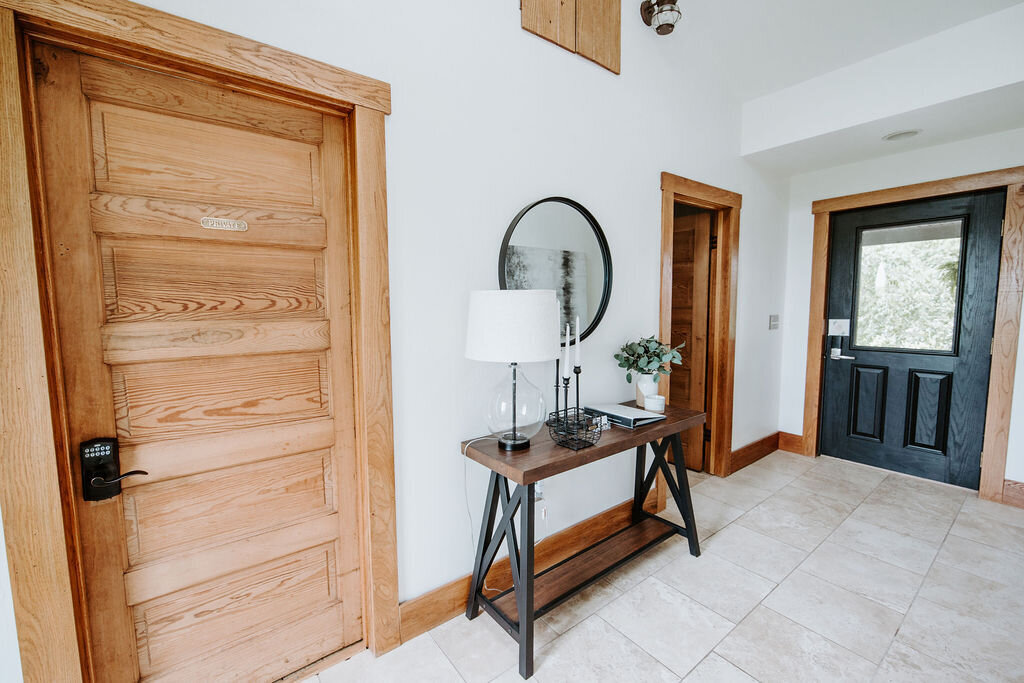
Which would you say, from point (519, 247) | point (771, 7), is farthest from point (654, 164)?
point (519, 247)

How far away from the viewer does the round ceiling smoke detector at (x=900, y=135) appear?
2.72 metres

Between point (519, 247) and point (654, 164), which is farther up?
point (654, 164)

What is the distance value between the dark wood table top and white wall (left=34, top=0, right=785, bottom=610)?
19 cm

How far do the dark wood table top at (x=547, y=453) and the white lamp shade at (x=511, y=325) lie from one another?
0.37 metres

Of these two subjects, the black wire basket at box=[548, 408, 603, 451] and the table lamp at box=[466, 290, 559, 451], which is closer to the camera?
the table lamp at box=[466, 290, 559, 451]

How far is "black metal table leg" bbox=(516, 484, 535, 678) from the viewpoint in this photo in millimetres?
1548

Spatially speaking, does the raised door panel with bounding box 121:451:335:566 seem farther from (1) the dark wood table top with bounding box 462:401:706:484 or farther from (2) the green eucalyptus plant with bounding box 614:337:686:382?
(2) the green eucalyptus plant with bounding box 614:337:686:382

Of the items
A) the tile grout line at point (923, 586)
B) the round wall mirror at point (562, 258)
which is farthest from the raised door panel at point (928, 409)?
the round wall mirror at point (562, 258)

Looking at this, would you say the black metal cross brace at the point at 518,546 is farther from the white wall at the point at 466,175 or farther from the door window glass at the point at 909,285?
the door window glass at the point at 909,285

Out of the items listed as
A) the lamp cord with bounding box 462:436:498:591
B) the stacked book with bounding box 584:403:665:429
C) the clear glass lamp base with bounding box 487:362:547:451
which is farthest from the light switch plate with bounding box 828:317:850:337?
the lamp cord with bounding box 462:436:498:591

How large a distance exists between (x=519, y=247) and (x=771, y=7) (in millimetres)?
1847

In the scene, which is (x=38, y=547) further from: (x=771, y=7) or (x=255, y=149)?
(x=771, y=7)

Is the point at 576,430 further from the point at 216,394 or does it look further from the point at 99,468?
the point at 99,468

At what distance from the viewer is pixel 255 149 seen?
139 cm
